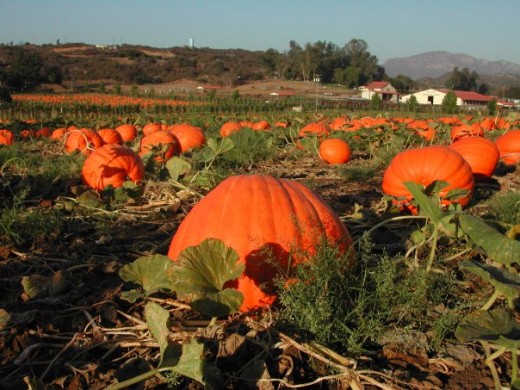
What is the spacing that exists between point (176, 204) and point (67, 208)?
902mm

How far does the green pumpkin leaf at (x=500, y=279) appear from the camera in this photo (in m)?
1.78

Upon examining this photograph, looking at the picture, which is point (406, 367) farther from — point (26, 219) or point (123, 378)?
point (26, 219)

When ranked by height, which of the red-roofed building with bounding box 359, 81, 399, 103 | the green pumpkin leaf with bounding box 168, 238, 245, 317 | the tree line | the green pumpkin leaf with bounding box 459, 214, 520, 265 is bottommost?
the green pumpkin leaf with bounding box 168, 238, 245, 317

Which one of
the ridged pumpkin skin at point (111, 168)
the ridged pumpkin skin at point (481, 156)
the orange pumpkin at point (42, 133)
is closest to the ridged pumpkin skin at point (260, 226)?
the ridged pumpkin skin at point (111, 168)

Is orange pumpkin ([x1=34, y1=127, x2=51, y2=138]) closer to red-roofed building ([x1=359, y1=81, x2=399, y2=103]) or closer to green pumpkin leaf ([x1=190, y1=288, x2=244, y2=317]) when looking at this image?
green pumpkin leaf ([x1=190, y1=288, x2=244, y2=317])

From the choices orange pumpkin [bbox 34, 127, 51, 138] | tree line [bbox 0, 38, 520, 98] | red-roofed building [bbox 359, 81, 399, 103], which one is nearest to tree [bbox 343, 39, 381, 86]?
tree line [bbox 0, 38, 520, 98]

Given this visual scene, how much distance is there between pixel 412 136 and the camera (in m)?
8.12

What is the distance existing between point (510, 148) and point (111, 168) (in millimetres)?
4931

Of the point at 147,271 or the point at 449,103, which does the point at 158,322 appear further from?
the point at 449,103

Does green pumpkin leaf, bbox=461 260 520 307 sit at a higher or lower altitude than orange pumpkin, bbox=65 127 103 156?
higher

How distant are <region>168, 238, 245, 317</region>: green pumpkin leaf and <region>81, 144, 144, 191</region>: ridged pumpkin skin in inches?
124

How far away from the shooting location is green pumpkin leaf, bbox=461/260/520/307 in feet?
5.84

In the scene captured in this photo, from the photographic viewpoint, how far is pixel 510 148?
6.74 metres

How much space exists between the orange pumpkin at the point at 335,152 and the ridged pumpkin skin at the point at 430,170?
3089 mm
